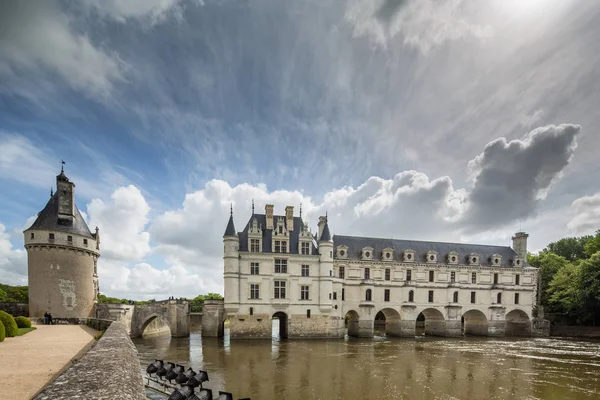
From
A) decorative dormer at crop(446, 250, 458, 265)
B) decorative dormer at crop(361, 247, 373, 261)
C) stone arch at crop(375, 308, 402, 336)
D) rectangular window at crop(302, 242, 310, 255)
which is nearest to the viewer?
rectangular window at crop(302, 242, 310, 255)

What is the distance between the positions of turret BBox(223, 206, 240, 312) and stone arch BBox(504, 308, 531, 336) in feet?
108

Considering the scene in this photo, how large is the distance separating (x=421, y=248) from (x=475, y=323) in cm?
1141

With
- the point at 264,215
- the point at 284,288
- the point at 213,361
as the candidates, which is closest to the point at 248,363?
the point at 213,361

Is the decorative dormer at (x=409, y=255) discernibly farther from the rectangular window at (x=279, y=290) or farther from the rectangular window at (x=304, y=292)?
the rectangular window at (x=279, y=290)

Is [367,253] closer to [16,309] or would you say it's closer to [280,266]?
[280,266]

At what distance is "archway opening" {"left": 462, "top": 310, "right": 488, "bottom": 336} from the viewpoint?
36.7 meters

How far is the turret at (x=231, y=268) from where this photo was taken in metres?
29.2

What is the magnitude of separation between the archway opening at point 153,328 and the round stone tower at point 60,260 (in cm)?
563

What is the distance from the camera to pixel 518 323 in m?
37.5

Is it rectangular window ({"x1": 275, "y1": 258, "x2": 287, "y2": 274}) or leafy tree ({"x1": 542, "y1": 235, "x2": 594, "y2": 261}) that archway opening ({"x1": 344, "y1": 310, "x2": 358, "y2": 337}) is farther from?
leafy tree ({"x1": 542, "y1": 235, "x2": 594, "y2": 261})

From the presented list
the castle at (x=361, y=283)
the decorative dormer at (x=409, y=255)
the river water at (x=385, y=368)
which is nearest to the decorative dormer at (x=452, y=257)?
the castle at (x=361, y=283)

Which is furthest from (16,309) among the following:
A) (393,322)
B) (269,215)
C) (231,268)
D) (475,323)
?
(475,323)

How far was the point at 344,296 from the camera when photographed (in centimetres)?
3328

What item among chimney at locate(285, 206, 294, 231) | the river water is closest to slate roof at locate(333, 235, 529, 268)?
chimney at locate(285, 206, 294, 231)
